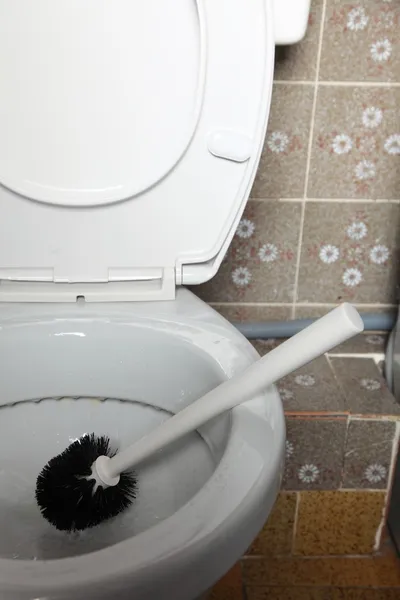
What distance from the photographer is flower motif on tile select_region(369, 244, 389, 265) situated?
973 millimetres

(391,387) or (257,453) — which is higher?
(257,453)

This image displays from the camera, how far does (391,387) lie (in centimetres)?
96

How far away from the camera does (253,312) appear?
1012 mm

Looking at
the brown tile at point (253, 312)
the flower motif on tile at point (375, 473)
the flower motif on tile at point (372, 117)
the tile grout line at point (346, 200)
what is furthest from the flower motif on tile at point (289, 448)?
the flower motif on tile at point (372, 117)

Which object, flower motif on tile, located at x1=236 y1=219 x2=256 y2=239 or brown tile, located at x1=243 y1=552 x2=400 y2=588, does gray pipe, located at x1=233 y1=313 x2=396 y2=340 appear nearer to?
flower motif on tile, located at x1=236 y1=219 x2=256 y2=239

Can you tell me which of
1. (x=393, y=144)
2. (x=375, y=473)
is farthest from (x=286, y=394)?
(x=393, y=144)

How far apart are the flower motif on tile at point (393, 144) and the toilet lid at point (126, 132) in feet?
0.99

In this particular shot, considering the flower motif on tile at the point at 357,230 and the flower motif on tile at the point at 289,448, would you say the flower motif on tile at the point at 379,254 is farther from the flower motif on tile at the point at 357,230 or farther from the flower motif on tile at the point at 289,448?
the flower motif on tile at the point at 289,448

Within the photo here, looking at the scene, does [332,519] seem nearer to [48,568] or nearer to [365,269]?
[365,269]

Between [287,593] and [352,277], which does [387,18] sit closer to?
[352,277]

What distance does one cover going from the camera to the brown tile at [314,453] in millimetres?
851

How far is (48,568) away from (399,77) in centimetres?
74

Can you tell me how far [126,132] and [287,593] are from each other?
2.10 feet

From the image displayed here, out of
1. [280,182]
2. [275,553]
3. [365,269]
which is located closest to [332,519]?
[275,553]
